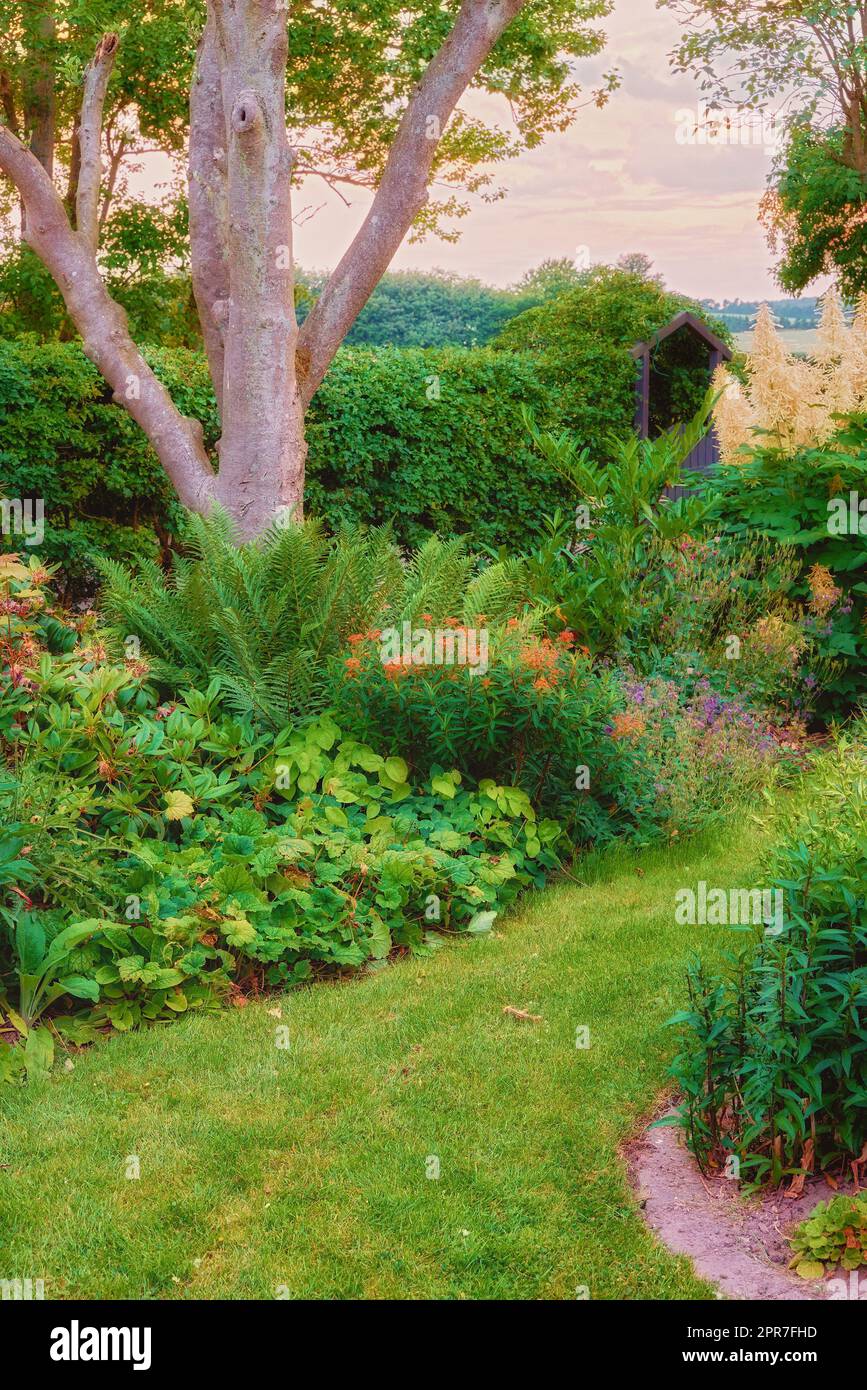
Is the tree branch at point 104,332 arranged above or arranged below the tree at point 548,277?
below

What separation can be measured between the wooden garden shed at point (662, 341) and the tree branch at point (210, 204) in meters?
6.30

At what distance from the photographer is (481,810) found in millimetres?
5426

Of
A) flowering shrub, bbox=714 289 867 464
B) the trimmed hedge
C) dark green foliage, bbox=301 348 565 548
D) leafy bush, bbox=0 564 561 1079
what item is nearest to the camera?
leafy bush, bbox=0 564 561 1079

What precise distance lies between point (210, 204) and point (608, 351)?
7326 mm

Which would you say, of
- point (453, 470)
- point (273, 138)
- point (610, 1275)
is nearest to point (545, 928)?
point (610, 1275)

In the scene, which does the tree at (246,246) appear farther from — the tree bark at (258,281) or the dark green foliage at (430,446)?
the dark green foliage at (430,446)

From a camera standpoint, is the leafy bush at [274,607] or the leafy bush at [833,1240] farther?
the leafy bush at [274,607]

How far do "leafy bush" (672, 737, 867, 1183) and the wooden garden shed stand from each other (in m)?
10.3

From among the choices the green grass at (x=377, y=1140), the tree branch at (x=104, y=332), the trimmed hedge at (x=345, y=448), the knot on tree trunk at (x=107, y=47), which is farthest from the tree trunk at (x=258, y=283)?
the green grass at (x=377, y=1140)

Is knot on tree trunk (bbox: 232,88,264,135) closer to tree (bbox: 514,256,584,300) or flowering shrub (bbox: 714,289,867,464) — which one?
flowering shrub (bbox: 714,289,867,464)

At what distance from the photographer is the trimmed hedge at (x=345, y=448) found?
30.5ft

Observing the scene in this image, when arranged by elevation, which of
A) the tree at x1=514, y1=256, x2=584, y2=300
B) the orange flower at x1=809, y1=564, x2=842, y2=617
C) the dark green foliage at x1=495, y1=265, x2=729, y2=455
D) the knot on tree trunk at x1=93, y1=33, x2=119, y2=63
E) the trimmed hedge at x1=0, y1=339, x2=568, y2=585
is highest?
the tree at x1=514, y1=256, x2=584, y2=300

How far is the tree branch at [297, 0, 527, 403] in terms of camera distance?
7.75m

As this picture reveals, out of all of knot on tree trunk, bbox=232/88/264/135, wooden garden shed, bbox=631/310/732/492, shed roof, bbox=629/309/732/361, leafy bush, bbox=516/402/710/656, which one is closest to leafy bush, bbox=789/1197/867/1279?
leafy bush, bbox=516/402/710/656
